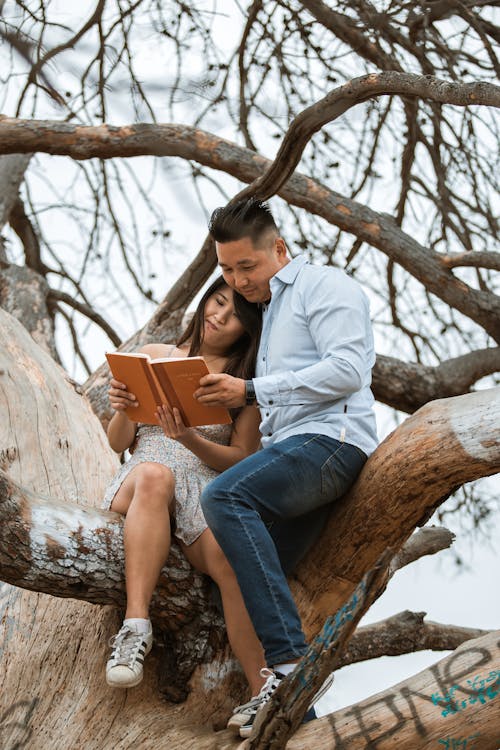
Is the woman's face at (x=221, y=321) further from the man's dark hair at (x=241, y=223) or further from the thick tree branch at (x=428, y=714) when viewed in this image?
the thick tree branch at (x=428, y=714)

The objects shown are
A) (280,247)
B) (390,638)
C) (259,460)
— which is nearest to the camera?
(259,460)

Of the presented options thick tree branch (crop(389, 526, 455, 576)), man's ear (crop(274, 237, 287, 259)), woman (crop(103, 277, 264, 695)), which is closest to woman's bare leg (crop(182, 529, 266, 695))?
woman (crop(103, 277, 264, 695))

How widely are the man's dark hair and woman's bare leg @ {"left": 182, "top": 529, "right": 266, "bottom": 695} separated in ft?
2.71

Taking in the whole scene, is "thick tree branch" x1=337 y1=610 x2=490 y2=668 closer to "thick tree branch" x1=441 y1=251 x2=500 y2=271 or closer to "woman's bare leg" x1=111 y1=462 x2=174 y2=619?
"thick tree branch" x1=441 y1=251 x2=500 y2=271

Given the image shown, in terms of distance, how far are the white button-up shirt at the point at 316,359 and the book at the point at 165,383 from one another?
15cm

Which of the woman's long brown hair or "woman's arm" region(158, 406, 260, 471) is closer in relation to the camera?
"woman's arm" region(158, 406, 260, 471)

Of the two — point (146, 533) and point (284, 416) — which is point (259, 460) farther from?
point (146, 533)

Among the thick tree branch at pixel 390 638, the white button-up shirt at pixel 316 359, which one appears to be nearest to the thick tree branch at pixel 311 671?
the white button-up shirt at pixel 316 359

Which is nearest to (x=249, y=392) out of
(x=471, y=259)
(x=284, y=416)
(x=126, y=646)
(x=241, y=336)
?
(x=284, y=416)

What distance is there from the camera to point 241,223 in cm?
270

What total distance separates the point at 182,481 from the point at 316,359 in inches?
20.0

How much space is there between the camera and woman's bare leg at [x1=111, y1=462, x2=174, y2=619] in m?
2.44

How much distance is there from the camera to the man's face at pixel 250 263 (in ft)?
8.89

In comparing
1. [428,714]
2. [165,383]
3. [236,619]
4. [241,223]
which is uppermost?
[241,223]
